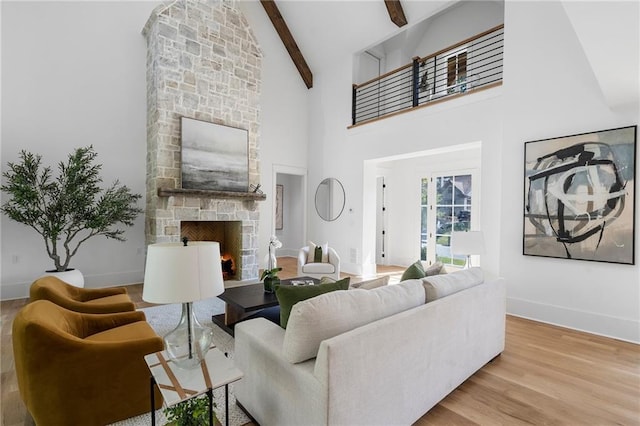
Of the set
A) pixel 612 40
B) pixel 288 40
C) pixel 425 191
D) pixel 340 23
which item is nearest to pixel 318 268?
pixel 425 191

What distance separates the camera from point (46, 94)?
14.9ft

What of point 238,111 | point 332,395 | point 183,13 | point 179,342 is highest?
point 183,13

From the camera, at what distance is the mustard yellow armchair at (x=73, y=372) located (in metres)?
1.65

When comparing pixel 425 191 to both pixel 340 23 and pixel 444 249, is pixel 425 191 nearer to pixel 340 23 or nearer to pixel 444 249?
pixel 444 249

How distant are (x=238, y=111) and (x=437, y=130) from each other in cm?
346

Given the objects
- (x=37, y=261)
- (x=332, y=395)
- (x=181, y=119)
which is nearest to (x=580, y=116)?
(x=332, y=395)

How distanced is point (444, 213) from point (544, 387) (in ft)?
14.6

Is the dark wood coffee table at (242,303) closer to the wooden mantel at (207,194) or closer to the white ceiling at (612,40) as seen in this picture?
the wooden mantel at (207,194)

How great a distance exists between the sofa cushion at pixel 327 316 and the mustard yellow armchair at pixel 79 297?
6.07 ft

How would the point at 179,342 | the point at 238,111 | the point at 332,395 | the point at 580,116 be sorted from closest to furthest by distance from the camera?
1. the point at 332,395
2. the point at 179,342
3. the point at 580,116
4. the point at 238,111

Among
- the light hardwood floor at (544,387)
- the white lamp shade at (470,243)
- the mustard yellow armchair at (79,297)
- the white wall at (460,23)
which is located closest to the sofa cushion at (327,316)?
the light hardwood floor at (544,387)

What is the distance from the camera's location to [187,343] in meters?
1.60

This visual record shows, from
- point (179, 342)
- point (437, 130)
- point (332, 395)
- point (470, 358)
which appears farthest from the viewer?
point (437, 130)

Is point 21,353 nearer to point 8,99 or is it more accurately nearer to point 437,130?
point 8,99
